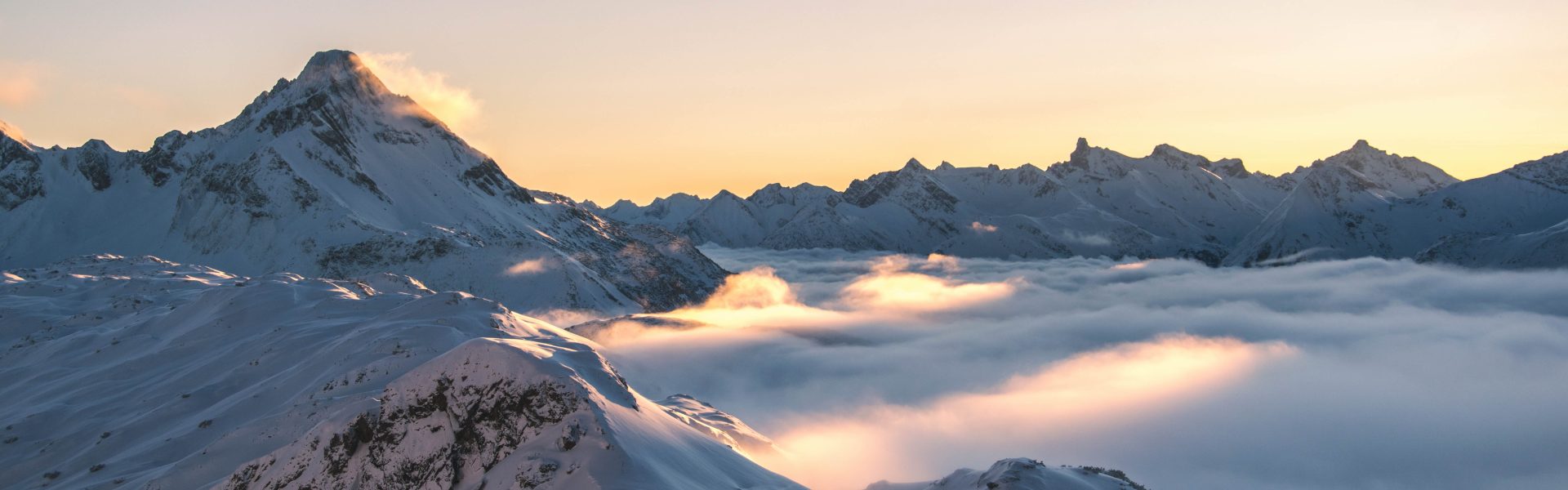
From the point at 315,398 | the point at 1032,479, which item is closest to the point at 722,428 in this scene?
the point at 315,398

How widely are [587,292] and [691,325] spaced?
2545cm

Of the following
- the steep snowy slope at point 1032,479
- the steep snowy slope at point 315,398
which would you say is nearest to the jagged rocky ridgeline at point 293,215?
the steep snowy slope at point 315,398

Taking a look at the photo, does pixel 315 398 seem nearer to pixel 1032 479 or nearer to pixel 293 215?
pixel 1032 479

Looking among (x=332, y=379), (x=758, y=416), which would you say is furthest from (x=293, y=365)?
(x=758, y=416)

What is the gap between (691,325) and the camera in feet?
573

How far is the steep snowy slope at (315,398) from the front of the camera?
22.8 m

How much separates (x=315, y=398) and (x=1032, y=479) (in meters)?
26.7

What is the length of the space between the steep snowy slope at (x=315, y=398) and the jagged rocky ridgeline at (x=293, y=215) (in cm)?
7989

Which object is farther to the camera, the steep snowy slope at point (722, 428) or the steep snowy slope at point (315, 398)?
the steep snowy slope at point (722, 428)

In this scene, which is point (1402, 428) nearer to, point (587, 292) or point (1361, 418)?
point (1361, 418)

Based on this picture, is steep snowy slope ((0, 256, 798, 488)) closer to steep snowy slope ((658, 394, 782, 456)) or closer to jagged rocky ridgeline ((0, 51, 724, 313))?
steep snowy slope ((658, 394, 782, 456))

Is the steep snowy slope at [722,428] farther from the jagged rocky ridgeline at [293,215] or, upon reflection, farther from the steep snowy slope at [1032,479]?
the jagged rocky ridgeline at [293,215]

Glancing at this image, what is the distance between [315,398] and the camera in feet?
109

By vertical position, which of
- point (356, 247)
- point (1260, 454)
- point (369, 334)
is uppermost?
point (356, 247)
